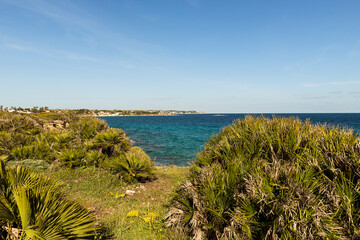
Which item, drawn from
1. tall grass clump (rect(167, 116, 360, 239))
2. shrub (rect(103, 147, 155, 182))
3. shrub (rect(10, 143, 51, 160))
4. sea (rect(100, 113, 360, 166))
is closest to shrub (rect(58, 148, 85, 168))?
shrub (rect(10, 143, 51, 160))

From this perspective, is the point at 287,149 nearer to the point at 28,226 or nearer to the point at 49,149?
the point at 28,226

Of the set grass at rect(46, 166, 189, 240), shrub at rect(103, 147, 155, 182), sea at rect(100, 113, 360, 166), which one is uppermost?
shrub at rect(103, 147, 155, 182)

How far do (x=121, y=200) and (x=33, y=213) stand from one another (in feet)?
14.3

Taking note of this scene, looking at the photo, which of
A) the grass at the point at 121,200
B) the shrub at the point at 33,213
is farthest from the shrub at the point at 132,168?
the shrub at the point at 33,213

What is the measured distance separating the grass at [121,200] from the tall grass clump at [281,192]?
662 mm

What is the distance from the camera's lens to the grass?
4574 mm

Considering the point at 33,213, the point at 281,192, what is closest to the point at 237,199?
the point at 281,192

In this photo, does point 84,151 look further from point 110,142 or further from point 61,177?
point 61,177

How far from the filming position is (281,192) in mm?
3498

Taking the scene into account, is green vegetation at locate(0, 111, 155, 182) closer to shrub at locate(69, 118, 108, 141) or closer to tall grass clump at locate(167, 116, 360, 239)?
shrub at locate(69, 118, 108, 141)

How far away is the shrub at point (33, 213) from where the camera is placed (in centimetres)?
233

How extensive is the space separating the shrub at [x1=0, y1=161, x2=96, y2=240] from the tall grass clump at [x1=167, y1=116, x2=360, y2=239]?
2503 millimetres

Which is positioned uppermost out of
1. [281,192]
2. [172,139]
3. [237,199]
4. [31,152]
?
[281,192]

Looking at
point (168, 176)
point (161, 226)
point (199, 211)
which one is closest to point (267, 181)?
point (199, 211)
